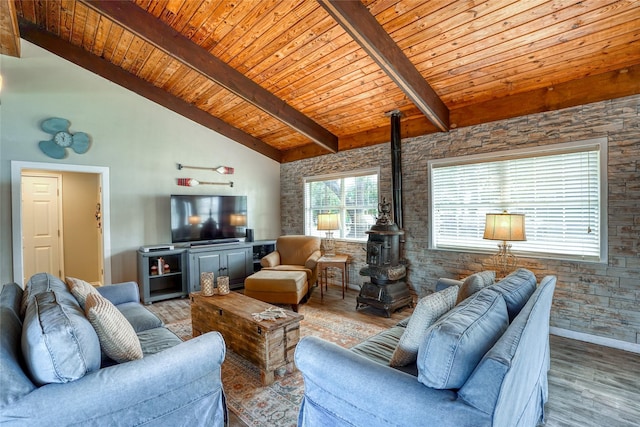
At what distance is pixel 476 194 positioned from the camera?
155 inches

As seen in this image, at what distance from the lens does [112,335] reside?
60.6 inches

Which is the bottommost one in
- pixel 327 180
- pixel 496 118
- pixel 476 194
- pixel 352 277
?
pixel 352 277

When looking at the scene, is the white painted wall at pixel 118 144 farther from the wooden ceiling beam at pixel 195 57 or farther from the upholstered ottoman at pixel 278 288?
the upholstered ottoman at pixel 278 288

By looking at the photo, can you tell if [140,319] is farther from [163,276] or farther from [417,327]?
[163,276]

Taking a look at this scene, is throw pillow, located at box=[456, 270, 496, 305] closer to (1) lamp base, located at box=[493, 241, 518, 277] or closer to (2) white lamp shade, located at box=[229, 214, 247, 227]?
(1) lamp base, located at box=[493, 241, 518, 277]

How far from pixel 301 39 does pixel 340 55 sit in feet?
1.52

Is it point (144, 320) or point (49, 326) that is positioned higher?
point (49, 326)

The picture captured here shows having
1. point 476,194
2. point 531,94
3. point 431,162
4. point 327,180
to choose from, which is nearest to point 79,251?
point 327,180

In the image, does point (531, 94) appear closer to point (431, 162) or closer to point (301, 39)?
point (431, 162)

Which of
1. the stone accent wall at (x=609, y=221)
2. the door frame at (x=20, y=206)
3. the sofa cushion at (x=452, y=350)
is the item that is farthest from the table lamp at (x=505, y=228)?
the door frame at (x=20, y=206)

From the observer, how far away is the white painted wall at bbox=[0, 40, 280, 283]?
395cm

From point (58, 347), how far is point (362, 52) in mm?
3466

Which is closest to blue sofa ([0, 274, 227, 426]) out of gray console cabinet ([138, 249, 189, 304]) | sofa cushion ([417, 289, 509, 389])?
sofa cushion ([417, 289, 509, 389])

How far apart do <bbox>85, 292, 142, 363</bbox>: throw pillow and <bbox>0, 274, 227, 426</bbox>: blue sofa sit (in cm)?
5
